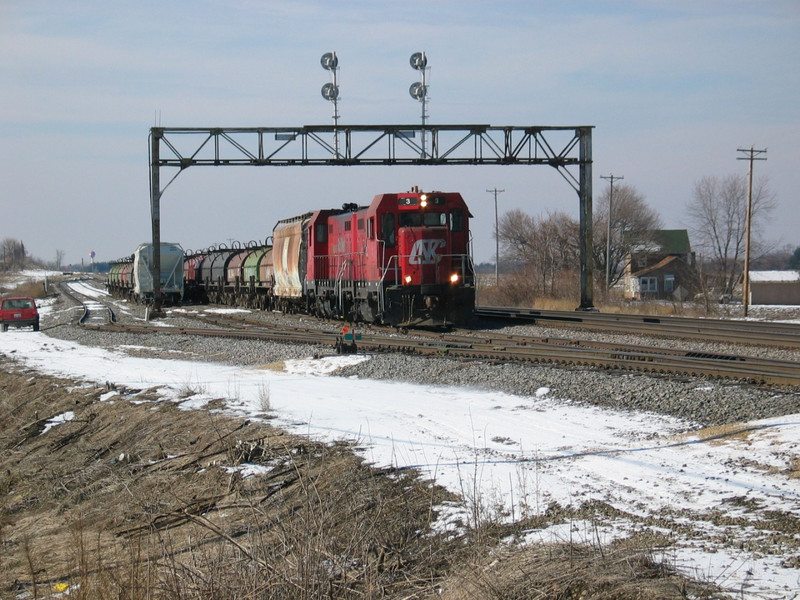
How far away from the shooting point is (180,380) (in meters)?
14.4

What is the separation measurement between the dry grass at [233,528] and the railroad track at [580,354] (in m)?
5.45

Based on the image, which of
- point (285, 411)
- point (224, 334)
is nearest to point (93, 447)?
point (285, 411)

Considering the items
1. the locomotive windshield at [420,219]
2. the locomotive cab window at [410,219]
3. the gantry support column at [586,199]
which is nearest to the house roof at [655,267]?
the gantry support column at [586,199]

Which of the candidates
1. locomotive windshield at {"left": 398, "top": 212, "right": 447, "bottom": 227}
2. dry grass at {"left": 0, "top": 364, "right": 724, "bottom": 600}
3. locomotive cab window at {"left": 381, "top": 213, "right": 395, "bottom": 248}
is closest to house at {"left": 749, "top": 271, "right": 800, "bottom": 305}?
locomotive windshield at {"left": 398, "top": 212, "right": 447, "bottom": 227}

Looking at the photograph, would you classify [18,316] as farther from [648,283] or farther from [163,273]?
[648,283]

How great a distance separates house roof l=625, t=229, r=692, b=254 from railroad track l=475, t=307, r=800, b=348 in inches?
2076

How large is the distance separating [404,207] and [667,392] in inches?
468

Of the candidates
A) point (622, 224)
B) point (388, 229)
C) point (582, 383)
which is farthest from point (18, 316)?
point (622, 224)

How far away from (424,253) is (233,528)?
48.1 ft

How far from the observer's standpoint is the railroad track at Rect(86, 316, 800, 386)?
38.0 feet

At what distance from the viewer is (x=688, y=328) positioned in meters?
19.7

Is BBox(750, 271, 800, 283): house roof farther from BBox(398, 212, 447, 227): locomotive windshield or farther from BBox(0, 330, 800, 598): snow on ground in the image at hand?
BBox(0, 330, 800, 598): snow on ground

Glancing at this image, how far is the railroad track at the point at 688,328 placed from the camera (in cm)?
1680

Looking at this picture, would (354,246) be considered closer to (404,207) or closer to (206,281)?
(404,207)
